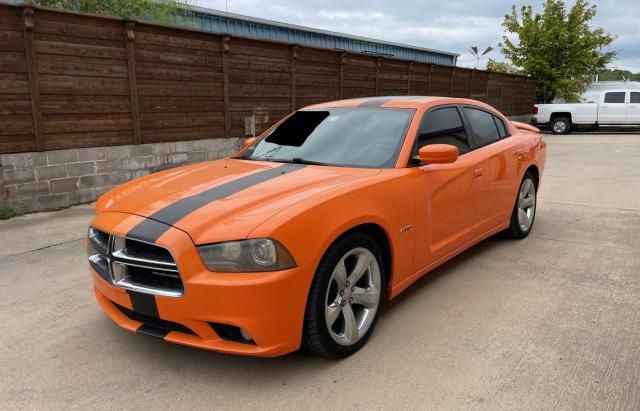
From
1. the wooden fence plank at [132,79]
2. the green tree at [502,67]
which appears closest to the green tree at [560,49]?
the green tree at [502,67]

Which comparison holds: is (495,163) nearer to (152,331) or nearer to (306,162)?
(306,162)

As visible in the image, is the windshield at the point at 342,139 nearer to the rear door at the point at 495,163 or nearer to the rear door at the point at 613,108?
the rear door at the point at 495,163

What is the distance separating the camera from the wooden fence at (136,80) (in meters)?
6.31

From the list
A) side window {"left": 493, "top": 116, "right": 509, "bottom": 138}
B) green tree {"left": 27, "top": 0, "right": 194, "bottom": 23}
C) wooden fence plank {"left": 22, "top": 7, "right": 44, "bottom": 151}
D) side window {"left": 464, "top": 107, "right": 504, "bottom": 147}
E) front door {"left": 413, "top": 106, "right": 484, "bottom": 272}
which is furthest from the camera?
green tree {"left": 27, "top": 0, "right": 194, "bottom": 23}

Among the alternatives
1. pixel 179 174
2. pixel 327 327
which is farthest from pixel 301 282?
pixel 179 174

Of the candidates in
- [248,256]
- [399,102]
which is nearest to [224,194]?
[248,256]

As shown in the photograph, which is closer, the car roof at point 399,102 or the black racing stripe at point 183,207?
the black racing stripe at point 183,207

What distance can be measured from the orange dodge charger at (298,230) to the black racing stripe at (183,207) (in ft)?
0.04

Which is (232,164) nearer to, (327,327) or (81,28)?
(327,327)

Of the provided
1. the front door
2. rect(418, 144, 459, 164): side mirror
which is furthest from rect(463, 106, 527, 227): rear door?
rect(418, 144, 459, 164): side mirror

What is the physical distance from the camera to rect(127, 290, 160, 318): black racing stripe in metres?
2.54

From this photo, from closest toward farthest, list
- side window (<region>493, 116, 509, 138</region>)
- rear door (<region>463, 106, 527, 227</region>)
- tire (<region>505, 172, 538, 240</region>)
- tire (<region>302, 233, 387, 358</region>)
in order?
tire (<region>302, 233, 387, 358</region>) → rear door (<region>463, 106, 527, 227</region>) → side window (<region>493, 116, 509, 138</region>) → tire (<region>505, 172, 538, 240</region>)

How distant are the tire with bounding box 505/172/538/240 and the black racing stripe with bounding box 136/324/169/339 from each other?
11.8ft

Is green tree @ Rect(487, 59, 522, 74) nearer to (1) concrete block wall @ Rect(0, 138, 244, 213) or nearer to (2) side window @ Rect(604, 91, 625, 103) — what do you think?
(2) side window @ Rect(604, 91, 625, 103)
